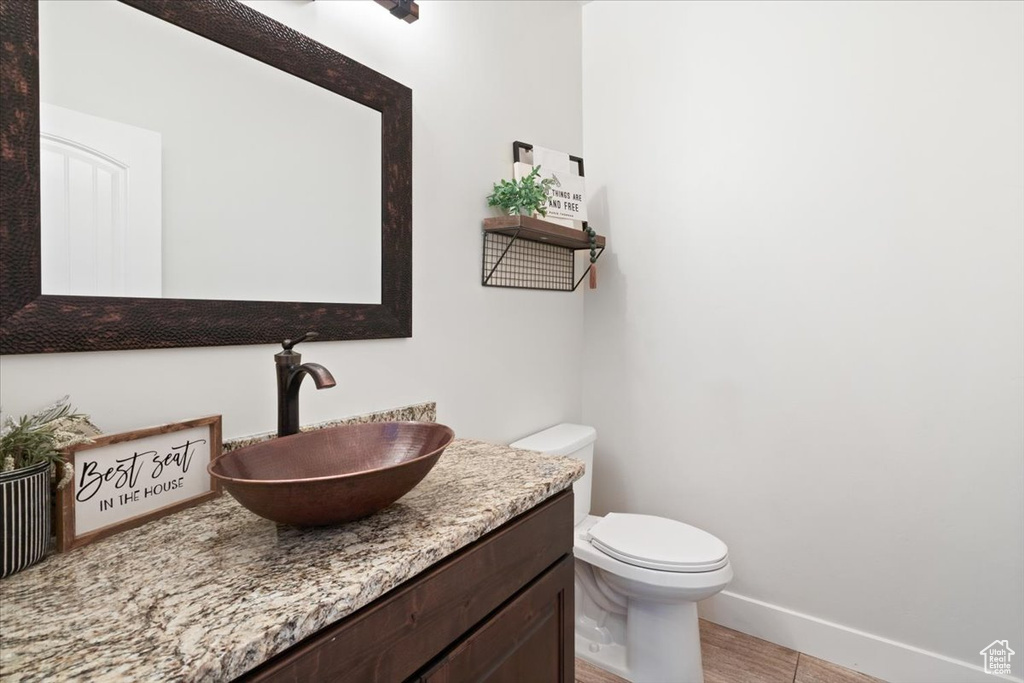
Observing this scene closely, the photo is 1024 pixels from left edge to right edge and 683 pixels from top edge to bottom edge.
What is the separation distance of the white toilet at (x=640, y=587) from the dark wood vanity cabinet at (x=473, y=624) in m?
0.46

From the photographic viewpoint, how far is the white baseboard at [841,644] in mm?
1534

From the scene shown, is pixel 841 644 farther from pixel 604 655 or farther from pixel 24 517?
pixel 24 517

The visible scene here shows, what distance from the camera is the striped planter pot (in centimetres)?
61

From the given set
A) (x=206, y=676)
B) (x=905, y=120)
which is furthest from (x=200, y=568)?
(x=905, y=120)

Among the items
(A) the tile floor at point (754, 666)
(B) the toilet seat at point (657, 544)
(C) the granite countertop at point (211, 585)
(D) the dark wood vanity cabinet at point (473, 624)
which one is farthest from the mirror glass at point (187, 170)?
(A) the tile floor at point (754, 666)

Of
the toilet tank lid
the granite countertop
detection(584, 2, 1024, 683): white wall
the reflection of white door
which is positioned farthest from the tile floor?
the reflection of white door

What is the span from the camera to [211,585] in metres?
0.59

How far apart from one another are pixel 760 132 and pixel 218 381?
195cm

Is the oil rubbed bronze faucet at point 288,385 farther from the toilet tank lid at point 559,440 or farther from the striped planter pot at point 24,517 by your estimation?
the toilet tank lid at point 559,440

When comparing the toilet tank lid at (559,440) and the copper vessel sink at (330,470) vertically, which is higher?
the copper vessel sink at (330,470)

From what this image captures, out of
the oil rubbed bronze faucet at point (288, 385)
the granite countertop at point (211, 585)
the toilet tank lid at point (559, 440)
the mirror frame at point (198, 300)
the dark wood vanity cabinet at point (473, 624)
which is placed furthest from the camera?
the toilet tank lid at point (559, 440)

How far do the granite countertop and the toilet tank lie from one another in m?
0.87

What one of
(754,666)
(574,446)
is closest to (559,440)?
(574,446)

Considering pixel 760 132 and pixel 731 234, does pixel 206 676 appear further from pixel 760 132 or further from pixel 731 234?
pixel 760 132
